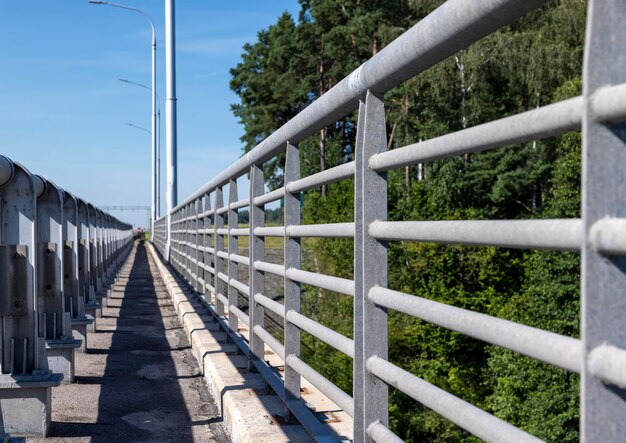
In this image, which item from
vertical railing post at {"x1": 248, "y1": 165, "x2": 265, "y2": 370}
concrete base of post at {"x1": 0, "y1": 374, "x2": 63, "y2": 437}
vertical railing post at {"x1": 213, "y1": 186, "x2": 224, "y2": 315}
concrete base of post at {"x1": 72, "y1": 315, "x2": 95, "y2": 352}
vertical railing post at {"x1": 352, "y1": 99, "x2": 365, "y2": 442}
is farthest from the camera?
vertical railing post at {"x1": 213, "y1": 186, "x2": 224, "y2": 315}

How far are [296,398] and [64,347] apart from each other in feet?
7.37

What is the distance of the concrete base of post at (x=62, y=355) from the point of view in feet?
18.8

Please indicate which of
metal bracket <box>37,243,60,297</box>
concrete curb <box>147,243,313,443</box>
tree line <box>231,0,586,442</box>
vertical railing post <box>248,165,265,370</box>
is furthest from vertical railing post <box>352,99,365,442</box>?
tree line <box>231,0,586,442</box>

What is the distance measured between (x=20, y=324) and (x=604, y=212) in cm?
359

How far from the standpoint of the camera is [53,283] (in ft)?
17.7

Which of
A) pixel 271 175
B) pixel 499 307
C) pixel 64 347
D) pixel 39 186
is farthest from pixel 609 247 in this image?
pixel 271 175

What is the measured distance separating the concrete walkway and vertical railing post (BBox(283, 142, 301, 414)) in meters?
0.69

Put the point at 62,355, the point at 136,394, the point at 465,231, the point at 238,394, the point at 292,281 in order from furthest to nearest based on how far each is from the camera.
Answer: the point at 62,355 < the point at 136,394 < the point at 238,394 < the point at 292,281 < the point at 465,231

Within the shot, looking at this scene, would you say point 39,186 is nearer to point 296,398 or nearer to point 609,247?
point 296,398

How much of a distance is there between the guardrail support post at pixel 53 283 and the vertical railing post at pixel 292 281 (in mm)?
1731

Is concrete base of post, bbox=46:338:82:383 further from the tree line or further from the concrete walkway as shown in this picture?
the tree line

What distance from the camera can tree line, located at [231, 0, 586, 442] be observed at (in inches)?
1420

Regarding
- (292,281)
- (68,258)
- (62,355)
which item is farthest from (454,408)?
(68,258)

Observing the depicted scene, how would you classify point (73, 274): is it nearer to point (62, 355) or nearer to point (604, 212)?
point (62, 355)
